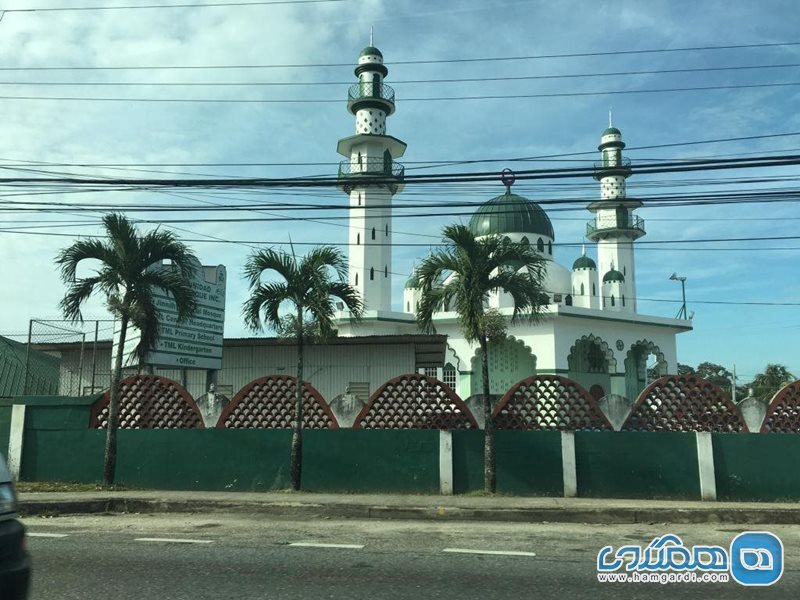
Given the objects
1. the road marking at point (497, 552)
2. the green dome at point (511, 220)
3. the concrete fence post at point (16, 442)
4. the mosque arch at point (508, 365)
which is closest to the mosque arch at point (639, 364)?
the mosque arch at point (508, 365)

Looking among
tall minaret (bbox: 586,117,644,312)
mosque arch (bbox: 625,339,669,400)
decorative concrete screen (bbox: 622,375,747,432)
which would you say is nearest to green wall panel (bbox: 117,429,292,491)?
decorative concrete screen (bbox: 622,375,747,432)

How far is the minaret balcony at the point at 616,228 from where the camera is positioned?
50312 mm

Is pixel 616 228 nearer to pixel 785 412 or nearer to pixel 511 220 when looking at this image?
pixel 511 220

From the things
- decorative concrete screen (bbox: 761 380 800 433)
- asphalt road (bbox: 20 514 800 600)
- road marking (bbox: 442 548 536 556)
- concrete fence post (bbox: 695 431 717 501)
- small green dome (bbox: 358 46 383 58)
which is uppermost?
small green dome (bbox: 358 46 383 58)

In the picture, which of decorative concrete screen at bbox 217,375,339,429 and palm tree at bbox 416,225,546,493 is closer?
palm tree at bbox 416,225,546,493

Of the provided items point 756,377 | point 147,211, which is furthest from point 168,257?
point 756,377

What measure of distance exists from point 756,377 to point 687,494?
62.8 metres

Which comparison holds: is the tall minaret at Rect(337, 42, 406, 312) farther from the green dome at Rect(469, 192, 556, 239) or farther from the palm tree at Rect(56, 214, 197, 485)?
the palm tree at Rect(56, 214, 197, 485)

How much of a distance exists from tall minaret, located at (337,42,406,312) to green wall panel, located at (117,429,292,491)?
25.1 meters

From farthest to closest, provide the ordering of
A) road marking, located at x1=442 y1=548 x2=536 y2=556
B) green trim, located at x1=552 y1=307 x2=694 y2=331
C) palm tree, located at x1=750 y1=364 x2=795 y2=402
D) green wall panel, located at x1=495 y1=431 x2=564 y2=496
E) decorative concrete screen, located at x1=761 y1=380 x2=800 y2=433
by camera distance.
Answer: palm tree, located at x1=750 y1=364 x2=795 y2=402, green trim, located at x1=552 y1=307 x2=694 y2=331, decorative concrete screen, located at x1=761 y1=380 x2=800 y2=433, green wall panel, located at x1=495 y1=431 x2=564 y2=496, road marking, located at x1=442 y1=548 x2=536 y2=556

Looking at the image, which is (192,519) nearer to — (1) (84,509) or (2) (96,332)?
(1) (84,509)

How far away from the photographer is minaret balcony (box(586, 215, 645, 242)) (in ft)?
165

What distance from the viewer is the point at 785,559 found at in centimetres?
757

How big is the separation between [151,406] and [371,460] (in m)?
4.55
